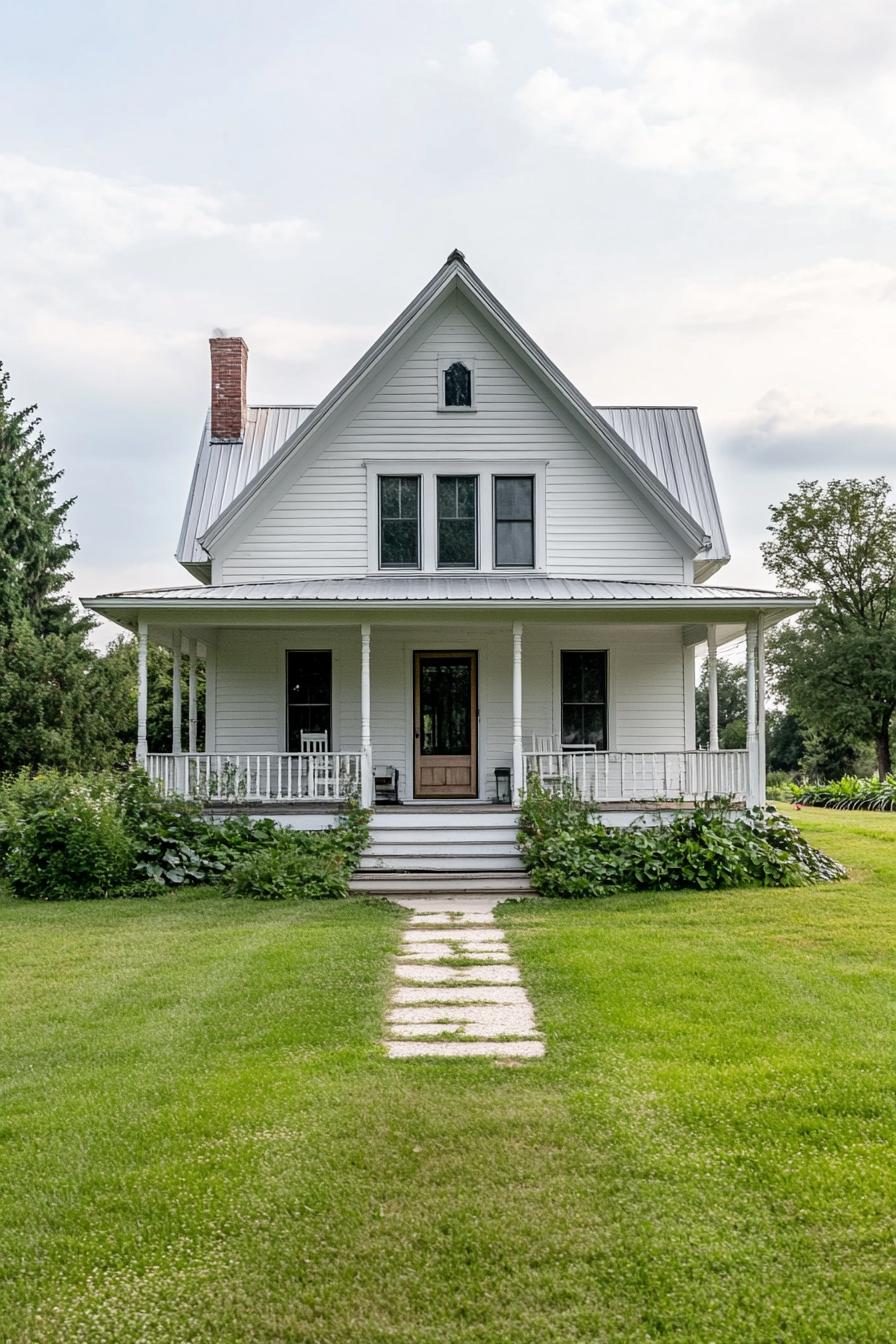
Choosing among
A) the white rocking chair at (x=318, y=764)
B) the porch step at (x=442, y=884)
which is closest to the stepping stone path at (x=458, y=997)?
the porch step at (x=442, y=884)

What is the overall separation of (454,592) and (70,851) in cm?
587

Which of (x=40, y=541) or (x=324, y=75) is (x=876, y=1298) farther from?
(x=40, y=541)

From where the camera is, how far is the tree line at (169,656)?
25.1 meters

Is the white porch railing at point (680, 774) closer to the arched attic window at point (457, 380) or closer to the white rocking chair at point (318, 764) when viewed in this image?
the white rocking chair at point (318, 764)

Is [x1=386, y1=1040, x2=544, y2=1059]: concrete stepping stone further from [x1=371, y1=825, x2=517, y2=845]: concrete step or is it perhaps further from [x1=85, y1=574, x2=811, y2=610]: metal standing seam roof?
[x1=85, y1=574, x2=811, y2=610]: metal standing seam roof

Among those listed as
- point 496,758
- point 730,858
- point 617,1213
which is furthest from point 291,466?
point 617,1213

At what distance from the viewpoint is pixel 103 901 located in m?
11.2

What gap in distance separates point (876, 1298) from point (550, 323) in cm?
1863

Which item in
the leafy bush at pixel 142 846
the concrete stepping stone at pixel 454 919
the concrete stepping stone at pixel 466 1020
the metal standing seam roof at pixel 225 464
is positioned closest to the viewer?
the concrete stepping stone at pixel 466 1020

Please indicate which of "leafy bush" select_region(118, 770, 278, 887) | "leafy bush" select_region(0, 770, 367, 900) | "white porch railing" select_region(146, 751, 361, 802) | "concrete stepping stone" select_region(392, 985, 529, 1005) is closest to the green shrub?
"leafy bush" select_region(0, 770, 367, 900)

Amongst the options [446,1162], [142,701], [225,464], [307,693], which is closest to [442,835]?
[307,693]

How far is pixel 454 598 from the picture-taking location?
43.9ft

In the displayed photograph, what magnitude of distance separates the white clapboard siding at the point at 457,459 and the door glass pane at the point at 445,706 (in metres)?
1.99

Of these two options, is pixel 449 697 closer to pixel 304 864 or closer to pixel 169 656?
pixel 304 864
